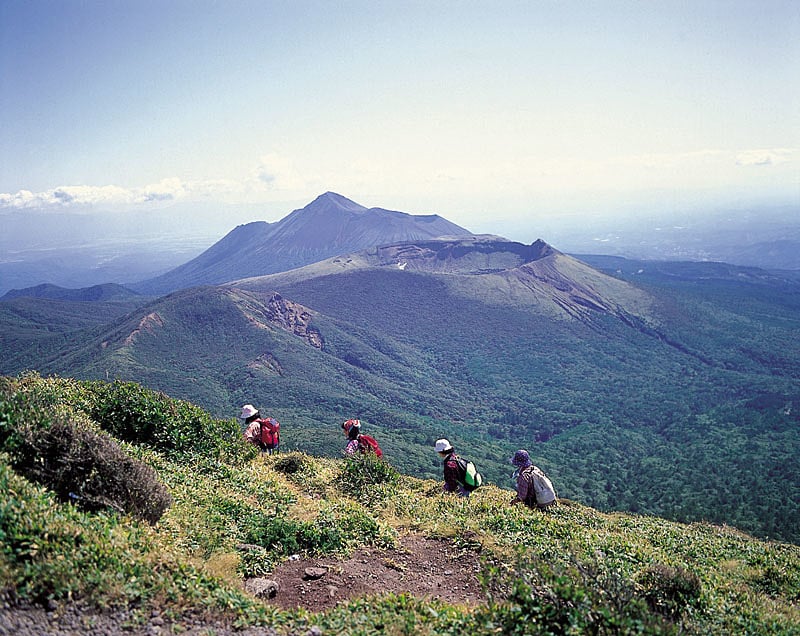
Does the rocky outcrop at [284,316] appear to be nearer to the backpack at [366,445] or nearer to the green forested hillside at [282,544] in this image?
the backpack at [366,445]

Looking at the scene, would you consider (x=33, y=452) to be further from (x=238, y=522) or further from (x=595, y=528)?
(x=595, y=528)

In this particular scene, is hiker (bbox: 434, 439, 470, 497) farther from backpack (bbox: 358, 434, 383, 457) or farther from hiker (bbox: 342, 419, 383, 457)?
backpack (bbox: 358, 434, 383, 457)

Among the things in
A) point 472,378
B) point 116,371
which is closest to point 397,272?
point 472,378

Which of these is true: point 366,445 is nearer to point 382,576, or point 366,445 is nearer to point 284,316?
point 382,576

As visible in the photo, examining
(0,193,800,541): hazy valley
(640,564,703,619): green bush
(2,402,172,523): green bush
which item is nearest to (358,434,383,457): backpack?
(2,402,172,523): green bush

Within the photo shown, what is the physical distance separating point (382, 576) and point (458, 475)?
512 cm

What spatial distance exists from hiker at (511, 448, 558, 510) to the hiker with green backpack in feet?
3.45

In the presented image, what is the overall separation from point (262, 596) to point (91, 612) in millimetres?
2358

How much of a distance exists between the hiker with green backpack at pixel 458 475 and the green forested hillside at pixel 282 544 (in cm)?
55

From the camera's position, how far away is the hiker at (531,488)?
Answer: 468 inches

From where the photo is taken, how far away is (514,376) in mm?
135000

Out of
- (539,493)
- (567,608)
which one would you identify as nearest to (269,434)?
(539,493)

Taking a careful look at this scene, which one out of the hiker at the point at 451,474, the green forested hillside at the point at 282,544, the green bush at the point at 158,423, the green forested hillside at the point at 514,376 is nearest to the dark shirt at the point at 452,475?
the hiker at the point at 451,474

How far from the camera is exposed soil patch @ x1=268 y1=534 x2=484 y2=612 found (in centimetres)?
717
